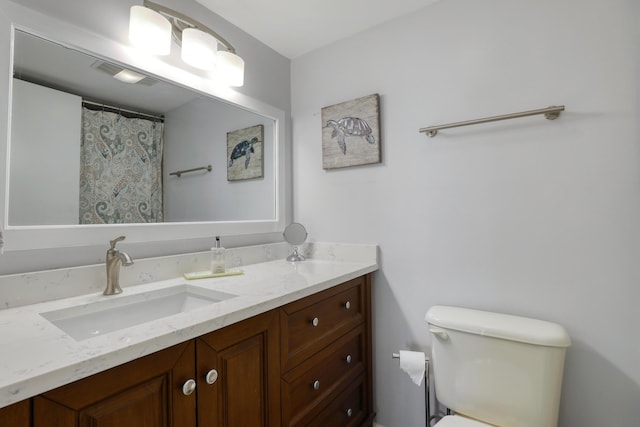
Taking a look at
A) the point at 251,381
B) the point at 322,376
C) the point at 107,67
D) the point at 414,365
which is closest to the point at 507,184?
the point at 414,365

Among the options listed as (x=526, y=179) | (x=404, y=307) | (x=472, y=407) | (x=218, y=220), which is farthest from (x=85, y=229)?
(x=526, y=179)

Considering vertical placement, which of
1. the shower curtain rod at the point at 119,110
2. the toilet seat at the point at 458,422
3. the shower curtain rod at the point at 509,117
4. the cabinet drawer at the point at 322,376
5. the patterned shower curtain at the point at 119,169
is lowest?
the toilet seat at the point at 458,422

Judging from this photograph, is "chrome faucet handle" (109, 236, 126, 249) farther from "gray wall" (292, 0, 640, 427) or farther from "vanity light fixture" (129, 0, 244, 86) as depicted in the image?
"gray wall" (292, 0, 640, 427)

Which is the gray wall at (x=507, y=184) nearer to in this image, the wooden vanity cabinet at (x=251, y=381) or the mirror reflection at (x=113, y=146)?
the wooden vanity cabinet at (x=251, y=381)

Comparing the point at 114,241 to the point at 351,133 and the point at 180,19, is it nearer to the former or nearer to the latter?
the point at 180,19

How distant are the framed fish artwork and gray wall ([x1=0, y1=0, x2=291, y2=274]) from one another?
0.22 meters

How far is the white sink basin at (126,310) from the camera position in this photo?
0.94 metres

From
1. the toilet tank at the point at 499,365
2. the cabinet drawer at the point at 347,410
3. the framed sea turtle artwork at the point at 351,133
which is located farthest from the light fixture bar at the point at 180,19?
the cabinet drawer at the point at 347,410

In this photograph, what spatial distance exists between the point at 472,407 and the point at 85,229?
1.60 meters

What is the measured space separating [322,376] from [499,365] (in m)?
0.69

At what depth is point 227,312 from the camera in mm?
873

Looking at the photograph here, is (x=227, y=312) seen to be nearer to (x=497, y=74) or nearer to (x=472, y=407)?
(x=472, y=407)

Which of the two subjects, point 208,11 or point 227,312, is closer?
point 227,312

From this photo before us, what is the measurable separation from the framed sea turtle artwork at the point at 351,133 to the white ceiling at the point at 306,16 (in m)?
0.41
